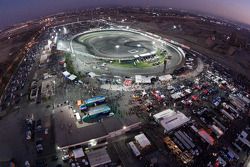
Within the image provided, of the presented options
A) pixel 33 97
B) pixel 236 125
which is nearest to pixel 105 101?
pixel 33 97

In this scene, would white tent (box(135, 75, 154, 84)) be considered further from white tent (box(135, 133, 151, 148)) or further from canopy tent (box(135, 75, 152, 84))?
white tent (box(135, 133, 151, 148))

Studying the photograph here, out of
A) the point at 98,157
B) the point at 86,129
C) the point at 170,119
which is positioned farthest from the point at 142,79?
the point at 98,157

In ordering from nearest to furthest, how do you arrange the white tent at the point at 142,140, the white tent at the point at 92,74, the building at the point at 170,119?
the white tent at the point at 142,140 < the building at the point at 170,119 < the white tent at the point at 92,74

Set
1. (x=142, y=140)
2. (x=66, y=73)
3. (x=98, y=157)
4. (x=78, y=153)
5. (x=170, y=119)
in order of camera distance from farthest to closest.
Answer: (x=66, y=73) < (x=170, y=119) < (x=142, y=140) < (x=78, y=153) < (x=98, y=157)

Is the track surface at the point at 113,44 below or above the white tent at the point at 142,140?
above

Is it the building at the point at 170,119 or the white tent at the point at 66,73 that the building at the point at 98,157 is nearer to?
the building at the point at 170,119

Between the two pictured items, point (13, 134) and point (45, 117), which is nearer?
point (13, 134)

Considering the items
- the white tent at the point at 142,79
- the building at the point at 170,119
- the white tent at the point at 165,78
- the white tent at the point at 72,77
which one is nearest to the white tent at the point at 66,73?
the white tent at the point at 72,77

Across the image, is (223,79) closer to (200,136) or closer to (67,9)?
A: (200,136)

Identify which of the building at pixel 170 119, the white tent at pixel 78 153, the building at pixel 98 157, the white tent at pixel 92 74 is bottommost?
the building at pixel 98 157

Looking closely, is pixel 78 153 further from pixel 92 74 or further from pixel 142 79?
pixel 142 79

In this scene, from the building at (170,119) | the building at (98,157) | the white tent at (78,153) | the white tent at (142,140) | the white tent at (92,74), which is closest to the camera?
the building at (98,157)
